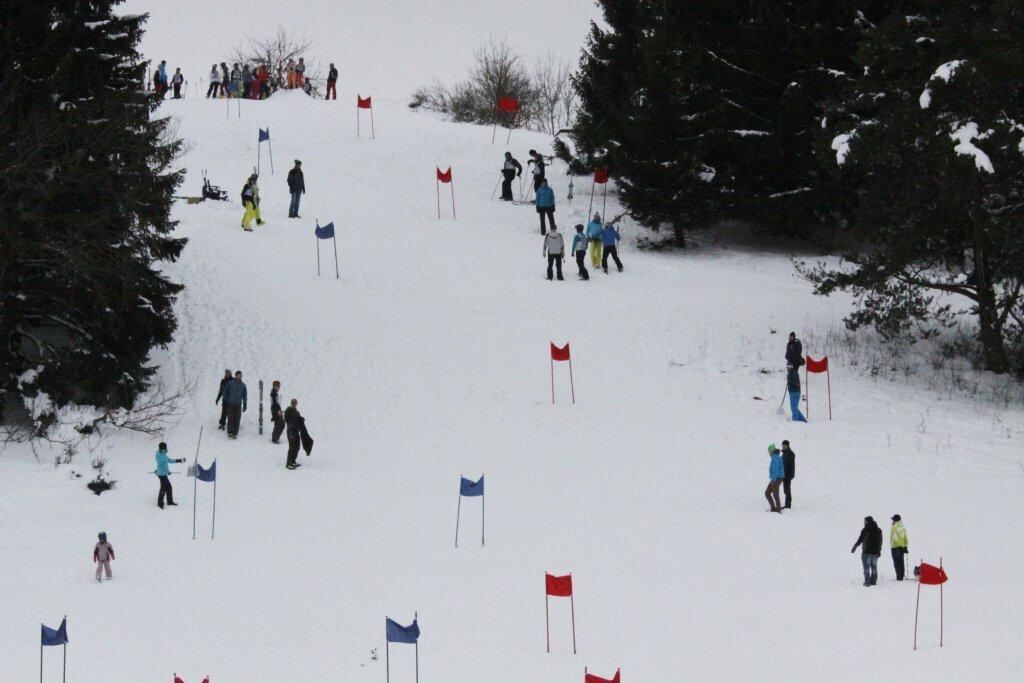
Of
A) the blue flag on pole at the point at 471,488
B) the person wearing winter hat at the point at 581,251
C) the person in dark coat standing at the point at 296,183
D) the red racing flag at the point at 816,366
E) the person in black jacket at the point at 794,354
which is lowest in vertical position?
the blue flag on pole at the point at 471,488

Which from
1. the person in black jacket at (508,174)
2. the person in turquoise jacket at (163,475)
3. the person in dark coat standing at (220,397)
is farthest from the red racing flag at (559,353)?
the person in black jacket at (508,174)

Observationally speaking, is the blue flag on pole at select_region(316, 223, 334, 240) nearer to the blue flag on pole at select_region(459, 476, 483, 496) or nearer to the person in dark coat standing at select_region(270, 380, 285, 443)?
the person in dark coat standing at select_region(270, 380, 285, 443)

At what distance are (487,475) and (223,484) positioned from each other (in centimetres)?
483

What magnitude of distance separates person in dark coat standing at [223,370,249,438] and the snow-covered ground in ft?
1.39

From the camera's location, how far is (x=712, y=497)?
2370 cm

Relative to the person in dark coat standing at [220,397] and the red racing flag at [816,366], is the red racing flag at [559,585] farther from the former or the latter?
the red racing flag at [816,366]

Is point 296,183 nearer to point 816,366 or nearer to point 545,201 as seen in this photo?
point 545,201

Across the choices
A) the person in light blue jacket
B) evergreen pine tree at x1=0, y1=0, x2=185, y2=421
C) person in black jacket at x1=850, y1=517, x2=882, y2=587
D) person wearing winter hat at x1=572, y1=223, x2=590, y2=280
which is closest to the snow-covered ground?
person in black jacket at x1=850, y1=517, x2=882, y2=587

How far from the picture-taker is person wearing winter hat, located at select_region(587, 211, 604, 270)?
36969 millimetres

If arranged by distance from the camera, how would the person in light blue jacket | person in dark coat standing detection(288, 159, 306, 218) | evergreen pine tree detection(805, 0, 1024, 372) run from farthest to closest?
person in dark coat standing detection(288, 159, 306, 218)
the person in light blue jacket
evergreen pine tree detection(805, 0, 1024, 372)

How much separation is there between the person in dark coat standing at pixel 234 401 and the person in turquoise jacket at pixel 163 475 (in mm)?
3341

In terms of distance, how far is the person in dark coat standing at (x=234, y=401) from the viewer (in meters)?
26.7

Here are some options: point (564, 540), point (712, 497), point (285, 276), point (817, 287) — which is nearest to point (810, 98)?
point (817, 287)

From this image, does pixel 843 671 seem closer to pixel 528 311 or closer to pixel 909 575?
pixel 909 575
